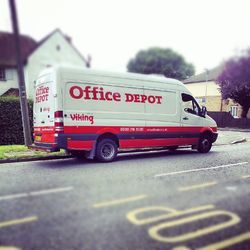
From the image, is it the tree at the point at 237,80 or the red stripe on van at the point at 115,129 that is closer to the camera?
the red stripe on van at the point at 115,129

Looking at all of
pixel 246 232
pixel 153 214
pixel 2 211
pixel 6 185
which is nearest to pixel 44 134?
pixel 6 185

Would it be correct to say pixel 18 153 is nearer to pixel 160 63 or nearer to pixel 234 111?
pixel 160 63

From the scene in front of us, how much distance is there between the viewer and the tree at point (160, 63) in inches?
170

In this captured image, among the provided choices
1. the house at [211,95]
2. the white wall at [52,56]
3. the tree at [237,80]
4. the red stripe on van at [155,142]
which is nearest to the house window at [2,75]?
the white wall at [52,56]

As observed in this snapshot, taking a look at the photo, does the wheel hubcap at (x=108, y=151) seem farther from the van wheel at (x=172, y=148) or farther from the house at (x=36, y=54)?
the house at (x=36, y=54)

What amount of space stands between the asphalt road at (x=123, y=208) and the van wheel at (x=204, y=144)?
362 cm

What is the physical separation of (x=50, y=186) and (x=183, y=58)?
353 cm

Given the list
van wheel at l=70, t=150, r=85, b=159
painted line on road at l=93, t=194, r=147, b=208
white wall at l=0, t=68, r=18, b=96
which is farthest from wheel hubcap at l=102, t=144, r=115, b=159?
white wall at l=0, t=68, r=18, b=96

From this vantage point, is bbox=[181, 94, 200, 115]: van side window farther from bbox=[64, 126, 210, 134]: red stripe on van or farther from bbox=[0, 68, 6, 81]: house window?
bbox=[0, 68, 6, 81]: house window

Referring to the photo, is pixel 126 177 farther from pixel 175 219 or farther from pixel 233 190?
pixel 175 219

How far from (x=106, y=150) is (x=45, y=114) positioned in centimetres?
212

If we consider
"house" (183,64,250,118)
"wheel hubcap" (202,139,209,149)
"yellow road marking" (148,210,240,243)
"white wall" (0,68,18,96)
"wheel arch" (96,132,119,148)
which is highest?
"house" (183,64,250,118)

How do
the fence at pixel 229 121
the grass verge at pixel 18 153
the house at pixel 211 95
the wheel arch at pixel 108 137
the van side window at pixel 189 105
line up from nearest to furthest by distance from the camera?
1. the wheel arch at pixel 108 137
2. the grass verge at pixel 18 153
3. the van side window at pixel 189 105
4. the fence at pixel 229 121
5. the house at pixel 211 95

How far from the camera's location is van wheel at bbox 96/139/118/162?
29.1ft
